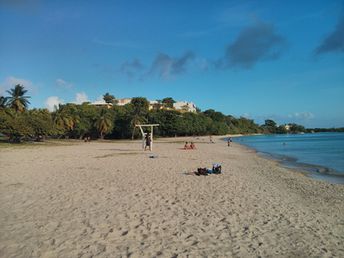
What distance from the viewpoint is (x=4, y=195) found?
1101 centimetres

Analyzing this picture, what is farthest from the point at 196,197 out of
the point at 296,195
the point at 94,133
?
the point at 94,133

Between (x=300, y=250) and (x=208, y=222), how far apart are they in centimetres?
232

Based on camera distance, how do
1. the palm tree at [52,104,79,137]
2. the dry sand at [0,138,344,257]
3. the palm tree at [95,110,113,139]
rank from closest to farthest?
the dry sand at [0,138,344,257]
the palm tree at [52,104,79,137]
the palm tree at [95,110,113,139]

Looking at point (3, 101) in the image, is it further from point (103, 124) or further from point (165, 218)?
point (165, 218)

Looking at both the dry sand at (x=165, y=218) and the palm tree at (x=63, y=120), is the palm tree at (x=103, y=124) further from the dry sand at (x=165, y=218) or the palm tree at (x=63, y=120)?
the dry sand at (x=165, y=218)

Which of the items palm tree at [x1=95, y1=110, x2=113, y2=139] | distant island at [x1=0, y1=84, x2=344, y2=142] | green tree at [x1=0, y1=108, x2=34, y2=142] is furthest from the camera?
palm tree at [x1=95, y1=110, x2=113, y2=139]

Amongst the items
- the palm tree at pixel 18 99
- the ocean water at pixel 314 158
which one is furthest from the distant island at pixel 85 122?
the ocean water at pixel 314 158

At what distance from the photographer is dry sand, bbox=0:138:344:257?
6367 millimetres

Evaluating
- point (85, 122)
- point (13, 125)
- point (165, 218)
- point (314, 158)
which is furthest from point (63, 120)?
point (165, 218)

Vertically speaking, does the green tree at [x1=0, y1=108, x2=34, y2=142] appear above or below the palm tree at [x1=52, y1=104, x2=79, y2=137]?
below

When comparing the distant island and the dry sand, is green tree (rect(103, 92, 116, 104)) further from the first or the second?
the dry sand

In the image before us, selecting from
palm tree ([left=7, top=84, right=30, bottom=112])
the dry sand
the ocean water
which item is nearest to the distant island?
palm tree ([left=7, top=84, right=30, bottom=112])

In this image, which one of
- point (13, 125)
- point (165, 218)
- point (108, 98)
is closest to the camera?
point (165, 218)

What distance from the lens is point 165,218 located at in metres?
8.37
